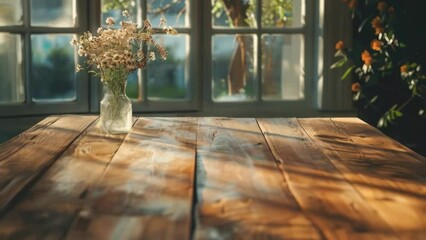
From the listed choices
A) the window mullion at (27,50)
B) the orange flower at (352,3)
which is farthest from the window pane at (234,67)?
the window mullion at (27,50)

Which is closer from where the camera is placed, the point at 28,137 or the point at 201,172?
the point at 201,172

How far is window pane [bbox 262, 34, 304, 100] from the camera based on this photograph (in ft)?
12.4

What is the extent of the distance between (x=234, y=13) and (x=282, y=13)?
0.25m

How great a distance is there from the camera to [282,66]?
3807 mm

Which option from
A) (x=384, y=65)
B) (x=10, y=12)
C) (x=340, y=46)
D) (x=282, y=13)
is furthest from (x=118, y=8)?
(x=384, y=65)

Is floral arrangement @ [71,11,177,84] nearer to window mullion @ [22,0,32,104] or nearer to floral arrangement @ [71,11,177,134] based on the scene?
floral arrangement @ [71,11,177,134]

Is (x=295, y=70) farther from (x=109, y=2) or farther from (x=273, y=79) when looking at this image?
(x=109, y=2)

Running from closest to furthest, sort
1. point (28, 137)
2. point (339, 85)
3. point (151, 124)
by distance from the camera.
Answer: point (28, 137) < point (151, 124) < point (339, 85)

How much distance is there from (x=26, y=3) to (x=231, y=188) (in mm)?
2151

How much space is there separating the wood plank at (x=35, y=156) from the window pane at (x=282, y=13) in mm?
1272

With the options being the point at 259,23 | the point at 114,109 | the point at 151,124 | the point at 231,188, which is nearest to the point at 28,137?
the point at 114,109

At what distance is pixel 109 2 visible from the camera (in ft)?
11.7

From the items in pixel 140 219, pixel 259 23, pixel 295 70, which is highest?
pixel 259 23

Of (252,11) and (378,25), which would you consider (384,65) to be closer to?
(378,25)
